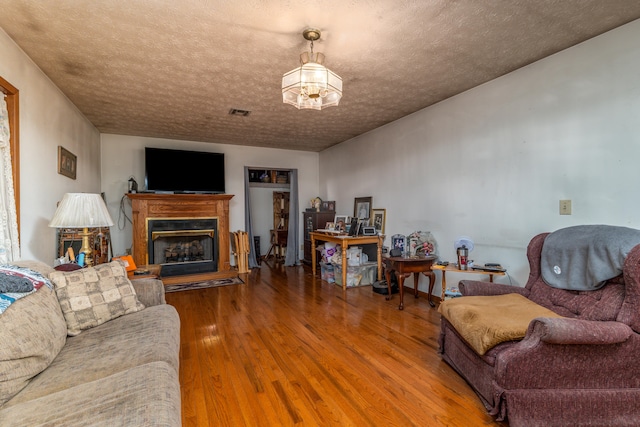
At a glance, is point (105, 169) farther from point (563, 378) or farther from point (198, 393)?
point (563, 378)

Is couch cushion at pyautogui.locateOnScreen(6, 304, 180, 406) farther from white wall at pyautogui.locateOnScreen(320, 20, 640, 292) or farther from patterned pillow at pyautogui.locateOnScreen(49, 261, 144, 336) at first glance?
white wall at pyautogui.locateOnScreen(320, 20, 640, 292)

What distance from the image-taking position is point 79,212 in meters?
2.29

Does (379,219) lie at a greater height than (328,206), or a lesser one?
lesser

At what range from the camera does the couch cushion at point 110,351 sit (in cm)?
126

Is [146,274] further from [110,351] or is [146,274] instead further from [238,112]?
[238,112]

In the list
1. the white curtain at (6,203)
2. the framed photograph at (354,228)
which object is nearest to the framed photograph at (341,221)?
the framed photograph at (354,228)

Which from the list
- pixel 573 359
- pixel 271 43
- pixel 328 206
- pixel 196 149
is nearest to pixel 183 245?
pixel 196 149

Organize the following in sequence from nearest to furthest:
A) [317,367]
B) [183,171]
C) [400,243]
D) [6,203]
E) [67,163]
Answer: [6,203], [317,367], [67,163], [400,243], [183,171]

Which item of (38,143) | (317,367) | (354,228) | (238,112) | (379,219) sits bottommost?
(317,367)

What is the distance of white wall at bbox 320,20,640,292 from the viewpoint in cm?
216

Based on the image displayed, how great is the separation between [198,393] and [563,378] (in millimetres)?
1998

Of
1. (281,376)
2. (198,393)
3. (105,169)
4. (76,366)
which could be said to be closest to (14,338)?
(76,366)

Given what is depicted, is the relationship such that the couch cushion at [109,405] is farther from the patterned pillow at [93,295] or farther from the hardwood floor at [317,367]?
the patterned pillow at [93,295]

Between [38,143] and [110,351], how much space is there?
83.4 inches
